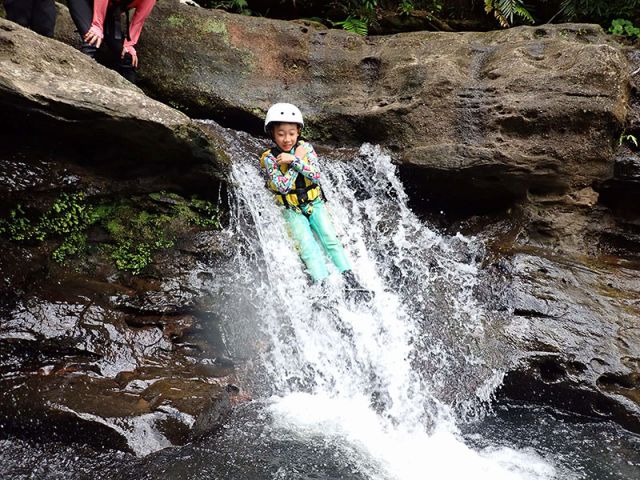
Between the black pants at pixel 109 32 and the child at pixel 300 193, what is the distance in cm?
215

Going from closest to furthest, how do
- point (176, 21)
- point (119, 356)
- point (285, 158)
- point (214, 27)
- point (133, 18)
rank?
point (119, 356) → point (285, 158) → point (133, 18) → point (176, 21) → point (214, 27)

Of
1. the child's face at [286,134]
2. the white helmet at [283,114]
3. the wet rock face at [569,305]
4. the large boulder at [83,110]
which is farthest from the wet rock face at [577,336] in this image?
the large boulder at [83,110]

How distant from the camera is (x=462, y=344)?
16.8 ft

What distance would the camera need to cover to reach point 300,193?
5434 mm

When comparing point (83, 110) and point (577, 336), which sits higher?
point (83, 110)

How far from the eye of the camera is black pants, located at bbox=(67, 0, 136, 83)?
5.51m

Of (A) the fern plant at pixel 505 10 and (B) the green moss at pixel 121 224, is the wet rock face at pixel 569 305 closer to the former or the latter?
(B) the green moss at pixel 121 224

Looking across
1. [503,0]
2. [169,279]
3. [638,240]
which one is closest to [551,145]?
[638,240]

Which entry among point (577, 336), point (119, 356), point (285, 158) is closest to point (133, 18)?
point (285, 158)

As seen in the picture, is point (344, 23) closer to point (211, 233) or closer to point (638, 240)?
point (211, 233)

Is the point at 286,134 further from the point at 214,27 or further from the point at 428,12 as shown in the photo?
the point at 428,12

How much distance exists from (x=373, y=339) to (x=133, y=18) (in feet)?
15.7

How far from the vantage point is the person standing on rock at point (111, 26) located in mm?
5430

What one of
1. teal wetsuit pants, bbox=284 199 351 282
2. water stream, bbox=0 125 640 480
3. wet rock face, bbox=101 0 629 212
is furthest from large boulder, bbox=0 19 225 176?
wet rock face, bbox=101 0 629 212
